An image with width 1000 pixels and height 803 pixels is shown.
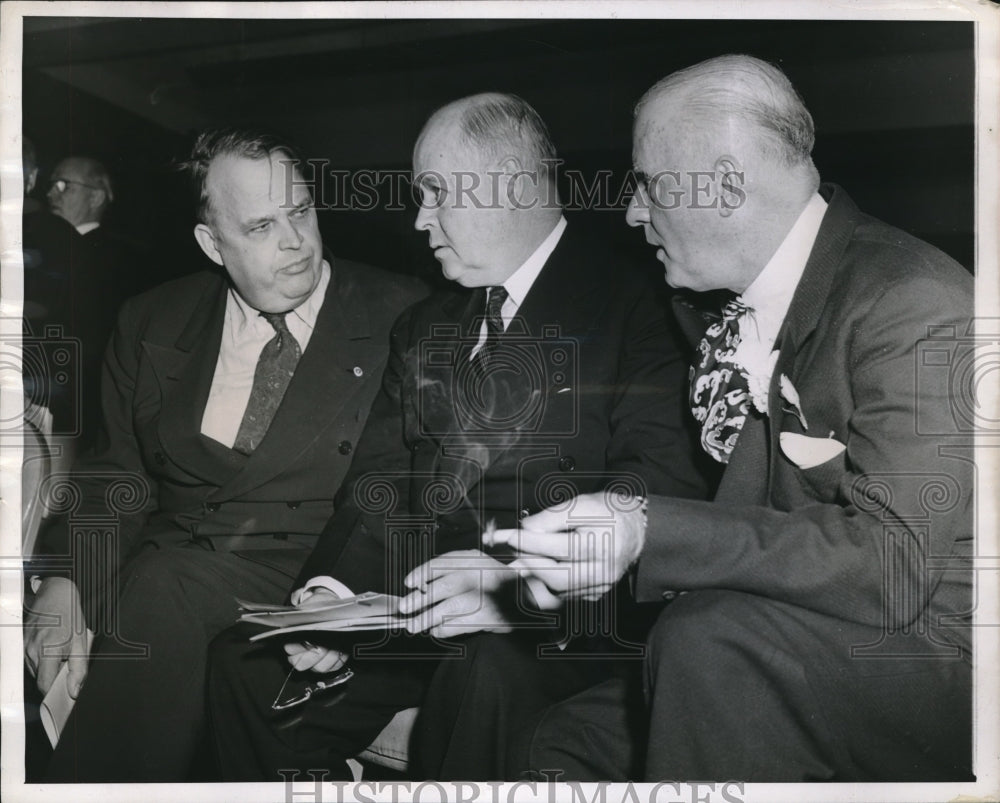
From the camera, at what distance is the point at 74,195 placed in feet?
7.27

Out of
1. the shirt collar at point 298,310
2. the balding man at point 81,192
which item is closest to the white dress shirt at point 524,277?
the shirt collar at point 298,310

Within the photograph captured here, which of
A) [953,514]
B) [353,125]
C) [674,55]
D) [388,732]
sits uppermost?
[674,55]

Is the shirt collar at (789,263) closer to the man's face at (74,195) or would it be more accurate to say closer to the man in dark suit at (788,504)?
the man in dark suit at (788,504)

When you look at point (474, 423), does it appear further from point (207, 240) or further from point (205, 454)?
point (207, 240)

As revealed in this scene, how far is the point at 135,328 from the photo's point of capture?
7.29 feet

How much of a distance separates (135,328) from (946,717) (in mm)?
1966

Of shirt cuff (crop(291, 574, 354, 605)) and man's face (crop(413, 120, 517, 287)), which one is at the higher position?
man's face (crop(413, 120, 517, 287))

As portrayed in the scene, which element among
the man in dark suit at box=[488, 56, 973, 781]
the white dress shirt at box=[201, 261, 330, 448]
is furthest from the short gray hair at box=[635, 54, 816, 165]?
the white dress shirt at box=[201, 261, 330, 448]

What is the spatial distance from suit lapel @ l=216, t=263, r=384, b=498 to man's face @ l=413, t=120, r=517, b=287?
23 centimetres

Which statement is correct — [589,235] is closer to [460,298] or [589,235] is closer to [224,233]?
[460,298]

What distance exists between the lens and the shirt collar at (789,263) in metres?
2.09

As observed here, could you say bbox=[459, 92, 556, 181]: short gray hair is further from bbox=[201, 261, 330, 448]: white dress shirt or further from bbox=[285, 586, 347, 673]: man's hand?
bbox=[285, 586, 347, 673]: man's hand

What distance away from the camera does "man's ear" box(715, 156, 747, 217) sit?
209 cm

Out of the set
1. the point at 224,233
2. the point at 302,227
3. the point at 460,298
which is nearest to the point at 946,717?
the point at 460,298
